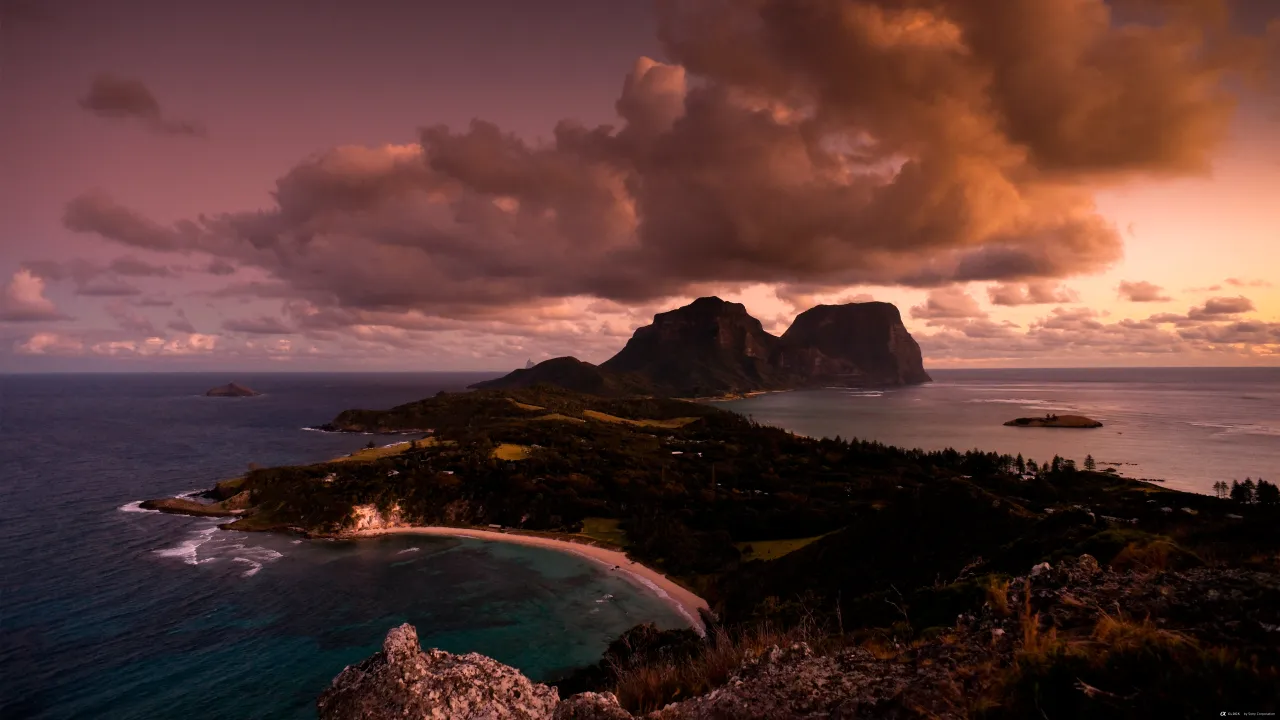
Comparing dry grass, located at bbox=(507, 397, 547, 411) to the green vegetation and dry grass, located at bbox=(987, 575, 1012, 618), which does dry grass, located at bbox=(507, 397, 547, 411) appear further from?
dry grass, located at bbox=(987, 575, 1012, 618)

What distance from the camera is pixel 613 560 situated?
67000mm

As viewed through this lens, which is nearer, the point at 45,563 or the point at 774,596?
the point at 774,596

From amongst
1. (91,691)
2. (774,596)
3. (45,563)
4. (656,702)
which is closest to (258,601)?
(91,691)

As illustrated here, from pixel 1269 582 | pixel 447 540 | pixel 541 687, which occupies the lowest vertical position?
pixel 447 540

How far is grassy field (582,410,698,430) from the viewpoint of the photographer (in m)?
171

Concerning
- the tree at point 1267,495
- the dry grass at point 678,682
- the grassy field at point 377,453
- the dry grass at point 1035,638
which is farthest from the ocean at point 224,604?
the dry grass at point 1035,638

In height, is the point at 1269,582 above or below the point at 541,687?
above

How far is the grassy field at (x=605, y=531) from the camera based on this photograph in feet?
246

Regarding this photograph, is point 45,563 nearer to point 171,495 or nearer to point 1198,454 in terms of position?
point 171,495

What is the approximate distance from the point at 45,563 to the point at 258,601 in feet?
Answer: 102

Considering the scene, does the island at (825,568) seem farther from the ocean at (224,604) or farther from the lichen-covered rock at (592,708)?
the ocean at (224,604)

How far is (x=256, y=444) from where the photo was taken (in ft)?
465

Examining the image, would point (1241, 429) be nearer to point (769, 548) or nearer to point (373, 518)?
point (769, 548)

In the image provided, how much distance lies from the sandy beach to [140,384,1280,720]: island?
434mm
